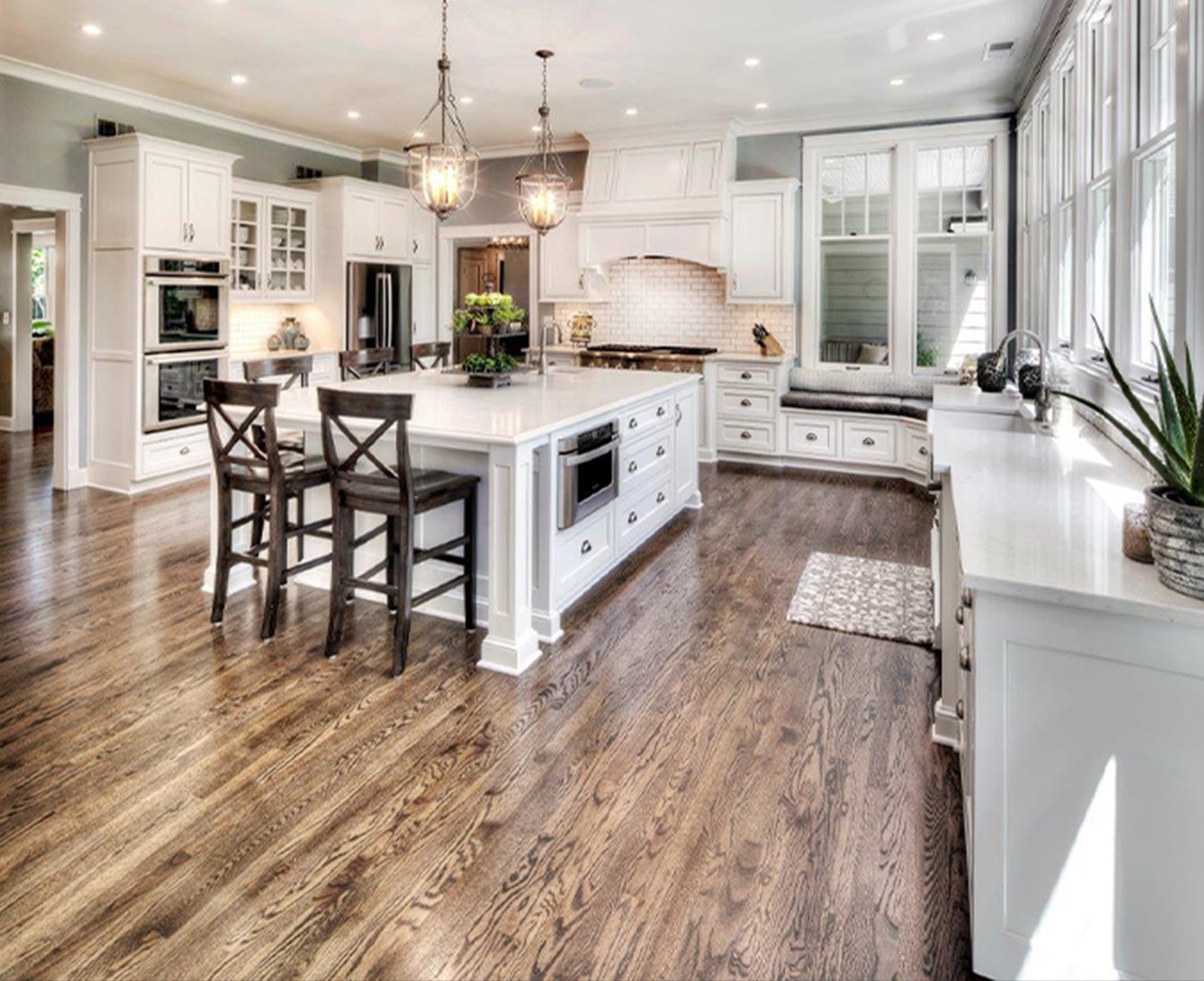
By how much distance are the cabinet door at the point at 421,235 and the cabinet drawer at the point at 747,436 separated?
3904 mm

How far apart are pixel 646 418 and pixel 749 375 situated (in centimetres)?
294

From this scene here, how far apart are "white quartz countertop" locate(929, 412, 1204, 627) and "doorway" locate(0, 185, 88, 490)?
614 centimetres

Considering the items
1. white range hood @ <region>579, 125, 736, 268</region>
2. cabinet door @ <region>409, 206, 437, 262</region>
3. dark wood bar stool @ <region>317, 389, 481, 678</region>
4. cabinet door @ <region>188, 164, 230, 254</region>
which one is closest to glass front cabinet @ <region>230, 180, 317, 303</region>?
cabinet door @ <region>188, 164, 230, 254</region>

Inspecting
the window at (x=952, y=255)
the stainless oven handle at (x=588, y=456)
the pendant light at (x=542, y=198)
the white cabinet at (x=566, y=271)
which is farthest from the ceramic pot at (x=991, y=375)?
the white cabinet at (x=566, y=271)

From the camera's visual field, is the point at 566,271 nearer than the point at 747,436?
No

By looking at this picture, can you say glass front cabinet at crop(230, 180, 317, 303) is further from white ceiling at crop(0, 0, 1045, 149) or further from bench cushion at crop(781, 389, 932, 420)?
bench cushion at crop(781, 389, 932, 420)

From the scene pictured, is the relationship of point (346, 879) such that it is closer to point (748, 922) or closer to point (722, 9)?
point (748, 922)

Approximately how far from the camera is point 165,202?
20.0ft

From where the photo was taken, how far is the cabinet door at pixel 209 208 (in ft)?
20.7

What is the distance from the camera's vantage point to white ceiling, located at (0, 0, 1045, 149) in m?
4.68

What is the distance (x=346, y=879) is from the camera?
78.6 inches

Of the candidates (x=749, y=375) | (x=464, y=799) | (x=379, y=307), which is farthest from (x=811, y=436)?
(x=464, y=799)

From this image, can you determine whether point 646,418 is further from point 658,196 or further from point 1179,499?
point 658,196

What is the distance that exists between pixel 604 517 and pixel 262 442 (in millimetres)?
1681
